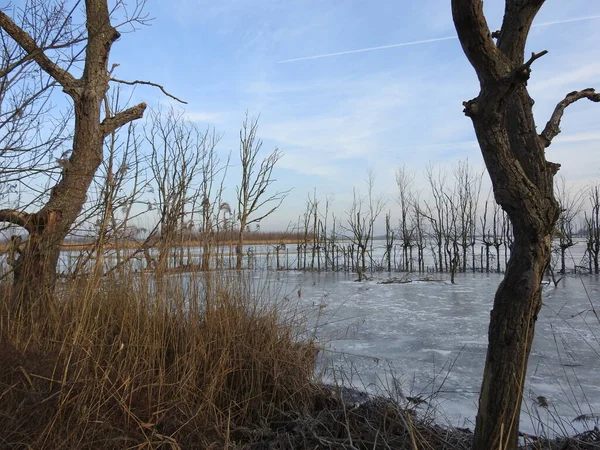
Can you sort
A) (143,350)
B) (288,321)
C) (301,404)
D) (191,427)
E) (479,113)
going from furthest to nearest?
(288,321) < (301,404) < (143,350) < (191,427) < (479,113)

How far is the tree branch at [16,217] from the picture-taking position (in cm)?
298

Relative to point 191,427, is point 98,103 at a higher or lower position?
higher

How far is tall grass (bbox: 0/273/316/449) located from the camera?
1765mm

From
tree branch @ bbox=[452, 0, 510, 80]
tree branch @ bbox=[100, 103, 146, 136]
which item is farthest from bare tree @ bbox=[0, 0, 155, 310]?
tree branch @ bbox=[452, 0, 510, 80]

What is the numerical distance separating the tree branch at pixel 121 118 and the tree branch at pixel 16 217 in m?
1.01

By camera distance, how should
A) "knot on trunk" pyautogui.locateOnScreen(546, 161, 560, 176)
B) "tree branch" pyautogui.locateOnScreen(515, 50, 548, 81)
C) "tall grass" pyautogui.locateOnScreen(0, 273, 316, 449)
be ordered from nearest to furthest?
"tree branch" pyautogui.locateOnScreen(515, 50, 548, 81), "knot on trunk" pyautogui.locateOnScreen(546, 161, 560, 176), "tall grass" pyautogui.locateOnScreen(0, 273, 316, 449)

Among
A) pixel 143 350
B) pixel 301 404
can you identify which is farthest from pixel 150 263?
pixel 301 404

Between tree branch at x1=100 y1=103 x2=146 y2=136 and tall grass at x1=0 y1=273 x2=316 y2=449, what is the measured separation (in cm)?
153

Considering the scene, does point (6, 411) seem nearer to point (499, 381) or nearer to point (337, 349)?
point (499, 381)

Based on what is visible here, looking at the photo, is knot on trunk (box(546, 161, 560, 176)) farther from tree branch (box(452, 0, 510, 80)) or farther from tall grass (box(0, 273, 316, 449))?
tall grass (box(0, 273, 316, 449))

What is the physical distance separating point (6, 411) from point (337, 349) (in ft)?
10.6

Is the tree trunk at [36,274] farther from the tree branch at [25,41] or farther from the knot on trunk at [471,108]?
the knot on trunk at [471,108]

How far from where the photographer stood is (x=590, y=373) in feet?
11.7

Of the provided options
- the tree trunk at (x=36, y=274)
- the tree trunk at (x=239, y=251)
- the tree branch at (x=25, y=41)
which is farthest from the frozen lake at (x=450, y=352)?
the tree branch at (x=25, y=41)
